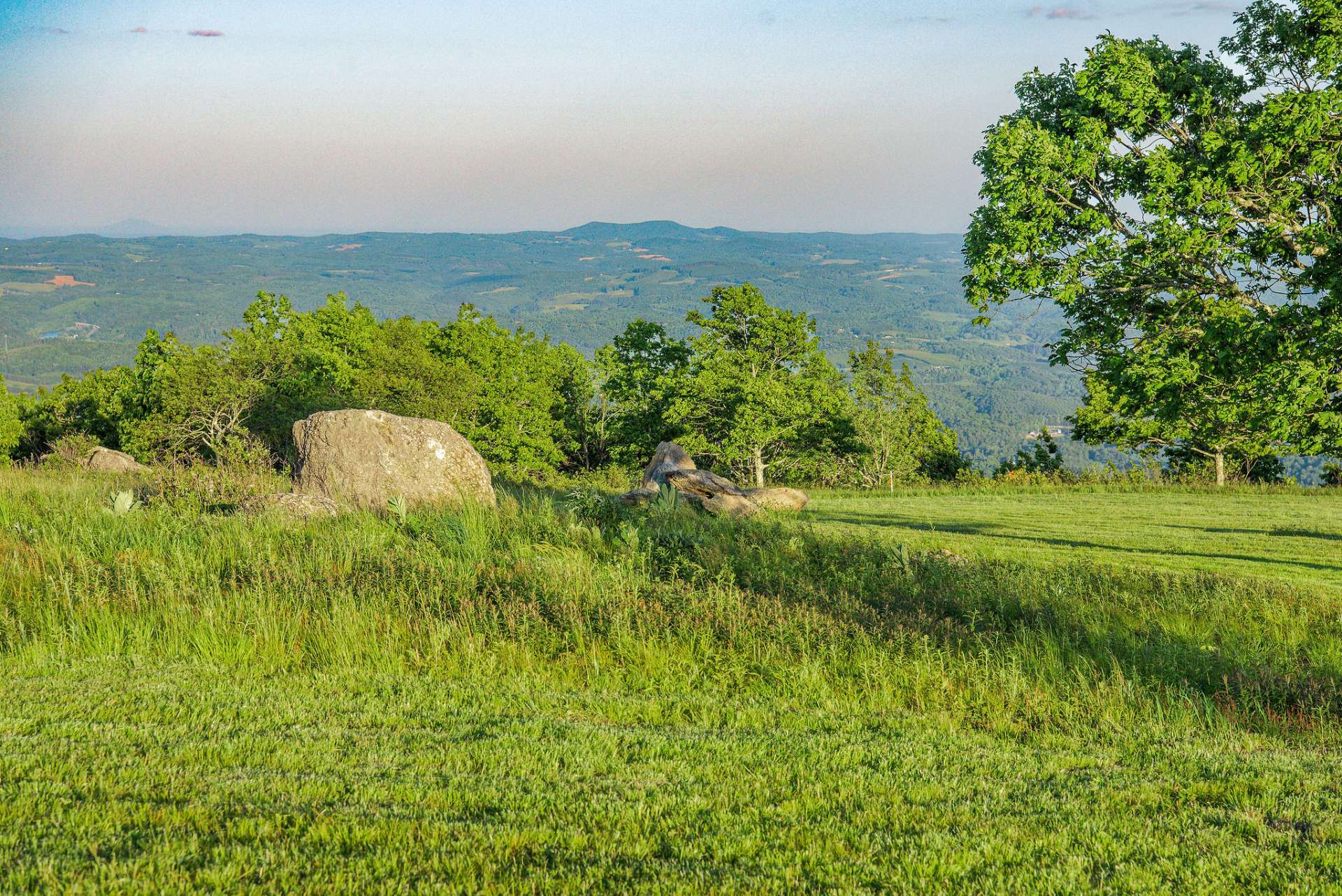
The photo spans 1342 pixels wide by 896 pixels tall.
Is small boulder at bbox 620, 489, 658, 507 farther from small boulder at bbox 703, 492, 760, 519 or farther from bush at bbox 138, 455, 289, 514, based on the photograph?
bush at bbox 138, 455, 289, 514

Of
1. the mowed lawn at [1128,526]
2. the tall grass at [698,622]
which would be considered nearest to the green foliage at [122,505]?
the tall grass at [698,622]

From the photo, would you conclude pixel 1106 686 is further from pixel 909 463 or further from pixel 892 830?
pixel 909 463

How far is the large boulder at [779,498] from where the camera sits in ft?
60.6

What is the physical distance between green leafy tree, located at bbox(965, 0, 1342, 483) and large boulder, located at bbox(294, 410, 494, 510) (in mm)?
10334

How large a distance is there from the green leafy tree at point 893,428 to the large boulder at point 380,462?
2916cm

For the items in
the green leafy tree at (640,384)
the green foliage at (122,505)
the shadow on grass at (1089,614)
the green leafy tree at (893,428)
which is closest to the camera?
the shadow on grass at (1089,614)

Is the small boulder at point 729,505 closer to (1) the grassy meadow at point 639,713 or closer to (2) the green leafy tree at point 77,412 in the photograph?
(1) the grassy meadow at point 639,713

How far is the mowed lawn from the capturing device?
13086 mm

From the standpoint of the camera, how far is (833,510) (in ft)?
66.2

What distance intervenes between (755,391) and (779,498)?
70.4ft

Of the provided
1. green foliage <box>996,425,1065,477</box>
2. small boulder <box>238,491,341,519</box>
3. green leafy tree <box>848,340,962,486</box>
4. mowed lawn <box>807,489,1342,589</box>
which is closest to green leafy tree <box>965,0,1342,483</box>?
mowed lawn <box>807,489,1342,589</box>

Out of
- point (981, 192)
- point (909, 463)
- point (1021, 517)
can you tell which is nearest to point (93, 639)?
point (981, 192)

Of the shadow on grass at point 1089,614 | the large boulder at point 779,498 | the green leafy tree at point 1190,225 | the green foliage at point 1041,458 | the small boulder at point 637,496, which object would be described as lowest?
the green foliage at point 1041,458

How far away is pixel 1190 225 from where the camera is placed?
13.9 m
